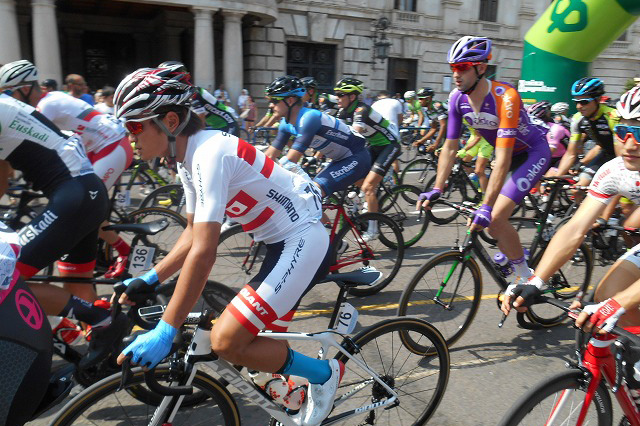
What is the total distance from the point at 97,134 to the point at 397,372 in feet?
11.7

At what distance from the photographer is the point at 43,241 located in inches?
115

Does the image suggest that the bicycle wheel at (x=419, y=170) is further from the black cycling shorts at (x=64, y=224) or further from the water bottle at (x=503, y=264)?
the black cycling shorts at (x=64, y=224)

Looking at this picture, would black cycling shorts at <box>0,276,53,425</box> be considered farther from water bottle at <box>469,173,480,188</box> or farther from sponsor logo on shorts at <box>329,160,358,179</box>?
water bottle at <box>469,173,480,188</box>

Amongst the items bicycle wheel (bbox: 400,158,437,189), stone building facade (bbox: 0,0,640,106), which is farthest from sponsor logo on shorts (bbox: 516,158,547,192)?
stone building facade (bbox: 0,0,640,106)

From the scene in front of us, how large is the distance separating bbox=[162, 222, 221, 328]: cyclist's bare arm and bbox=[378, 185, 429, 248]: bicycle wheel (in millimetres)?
4754

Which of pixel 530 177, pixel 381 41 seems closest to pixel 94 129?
pixel 530 177

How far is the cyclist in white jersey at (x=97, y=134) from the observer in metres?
4.29

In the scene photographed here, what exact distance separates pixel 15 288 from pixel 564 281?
4.29 metres

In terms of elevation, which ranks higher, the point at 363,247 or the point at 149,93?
the point at 149,93

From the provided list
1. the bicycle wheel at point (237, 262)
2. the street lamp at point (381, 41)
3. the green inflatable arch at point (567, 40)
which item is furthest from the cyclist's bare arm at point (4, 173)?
the street lamp at point (381, 41)

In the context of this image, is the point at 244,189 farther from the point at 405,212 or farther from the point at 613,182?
the point at 405,212

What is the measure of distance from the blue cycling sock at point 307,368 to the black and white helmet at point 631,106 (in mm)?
1991

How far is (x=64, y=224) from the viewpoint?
3004 mm

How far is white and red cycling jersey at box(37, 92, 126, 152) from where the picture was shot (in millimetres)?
4488
